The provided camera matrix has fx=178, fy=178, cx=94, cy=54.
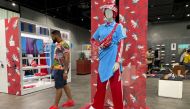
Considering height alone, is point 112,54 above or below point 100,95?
above

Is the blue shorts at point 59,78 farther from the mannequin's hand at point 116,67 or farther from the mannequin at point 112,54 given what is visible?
the mannequin's hand at point 116,67

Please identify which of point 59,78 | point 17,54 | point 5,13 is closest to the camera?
point 59,78

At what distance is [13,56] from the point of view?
4.93m

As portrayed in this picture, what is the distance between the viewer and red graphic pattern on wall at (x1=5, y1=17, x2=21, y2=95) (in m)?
4.86

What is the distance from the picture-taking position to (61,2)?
859 centimetres

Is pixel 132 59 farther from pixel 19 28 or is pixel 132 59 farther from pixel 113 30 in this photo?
pixel 19 28

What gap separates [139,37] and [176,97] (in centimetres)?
239

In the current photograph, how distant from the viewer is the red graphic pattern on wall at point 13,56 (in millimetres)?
4859

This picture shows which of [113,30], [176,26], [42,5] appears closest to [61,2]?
[42,5]

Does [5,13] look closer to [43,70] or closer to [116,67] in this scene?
[43,70]

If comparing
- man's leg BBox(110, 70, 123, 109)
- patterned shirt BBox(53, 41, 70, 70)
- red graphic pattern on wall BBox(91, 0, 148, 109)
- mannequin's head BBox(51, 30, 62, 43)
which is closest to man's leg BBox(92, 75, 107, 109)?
man's leg BBox(110, 70, 123, 109)

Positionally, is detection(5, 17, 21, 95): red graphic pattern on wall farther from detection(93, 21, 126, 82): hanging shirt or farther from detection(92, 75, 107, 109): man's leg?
detection(93, 21, 126, 82): hanging shirt

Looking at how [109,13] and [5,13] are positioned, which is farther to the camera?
[5,13]

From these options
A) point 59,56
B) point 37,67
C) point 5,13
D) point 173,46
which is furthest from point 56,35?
point 173,46
